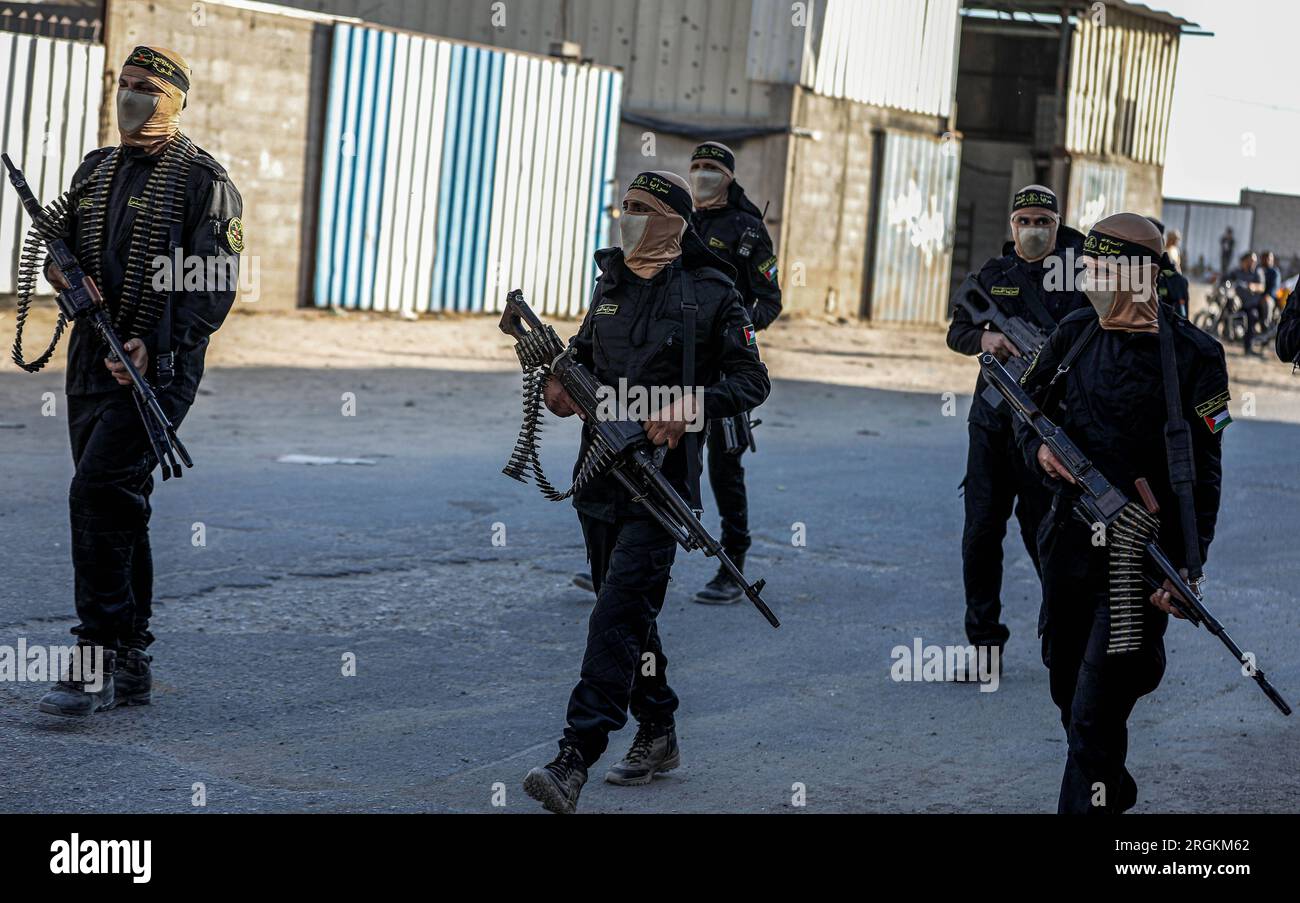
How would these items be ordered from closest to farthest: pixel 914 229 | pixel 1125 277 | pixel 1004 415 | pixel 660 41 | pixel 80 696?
pixel 1125 277 → pixel 80 696 → pixel 1004 415 → pixel 660 41 → pixel 914 229

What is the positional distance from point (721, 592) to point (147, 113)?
358cm

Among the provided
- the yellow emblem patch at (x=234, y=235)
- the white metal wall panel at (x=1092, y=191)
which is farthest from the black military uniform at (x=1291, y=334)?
A: the white metal wall panel at (x=1092, y=191)

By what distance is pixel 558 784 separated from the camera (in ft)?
15.2

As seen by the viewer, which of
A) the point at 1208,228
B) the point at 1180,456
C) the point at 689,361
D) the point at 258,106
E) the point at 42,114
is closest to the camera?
the point at 1180,456

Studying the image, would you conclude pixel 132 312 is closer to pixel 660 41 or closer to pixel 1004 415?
pixel 1004 415

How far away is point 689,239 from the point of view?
528 cm

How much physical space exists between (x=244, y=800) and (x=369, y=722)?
0.92 meters

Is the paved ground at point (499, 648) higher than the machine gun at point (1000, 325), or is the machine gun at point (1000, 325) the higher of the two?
the machine gun at point (1000, 325)

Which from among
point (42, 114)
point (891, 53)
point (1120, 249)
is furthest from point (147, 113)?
point (891, 53)

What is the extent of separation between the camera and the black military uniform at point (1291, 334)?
6.03 meters

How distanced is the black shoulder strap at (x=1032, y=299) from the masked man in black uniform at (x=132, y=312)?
323 centimetres

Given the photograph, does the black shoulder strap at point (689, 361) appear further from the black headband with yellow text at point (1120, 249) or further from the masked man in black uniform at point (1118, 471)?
the black headband with yellow text at point (1120, 249)

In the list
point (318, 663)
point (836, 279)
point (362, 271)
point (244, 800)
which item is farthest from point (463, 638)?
point (836, 279)
